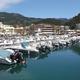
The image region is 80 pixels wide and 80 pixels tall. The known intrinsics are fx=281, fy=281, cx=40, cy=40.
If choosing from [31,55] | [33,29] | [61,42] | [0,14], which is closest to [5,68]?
[31,55]

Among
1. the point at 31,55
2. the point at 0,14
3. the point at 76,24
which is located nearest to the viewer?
the point at 31,55

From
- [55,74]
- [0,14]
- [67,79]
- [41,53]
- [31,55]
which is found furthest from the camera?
[0,14]

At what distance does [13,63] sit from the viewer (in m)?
33.8

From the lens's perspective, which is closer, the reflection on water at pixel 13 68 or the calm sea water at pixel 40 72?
the calm sea water at pixel 40 72

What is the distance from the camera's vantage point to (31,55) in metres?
43.5

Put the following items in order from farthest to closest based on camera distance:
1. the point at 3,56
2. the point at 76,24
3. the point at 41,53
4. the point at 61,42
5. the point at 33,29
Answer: the point at 76,24, the point at 33,29, the point at 61,42, the point at 41,53, the point at 3,56

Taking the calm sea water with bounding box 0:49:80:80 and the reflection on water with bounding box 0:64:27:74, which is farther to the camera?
the reflection on water with bounding box 0:64:27:74

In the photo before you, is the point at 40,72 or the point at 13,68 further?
the point at 13,68

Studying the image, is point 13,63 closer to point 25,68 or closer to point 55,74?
point 25,68

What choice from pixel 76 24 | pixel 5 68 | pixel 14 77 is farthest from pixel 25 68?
pixel 76 24

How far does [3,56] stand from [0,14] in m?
168

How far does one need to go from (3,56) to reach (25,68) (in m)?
3.72

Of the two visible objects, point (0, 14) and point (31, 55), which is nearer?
point (31, 55)

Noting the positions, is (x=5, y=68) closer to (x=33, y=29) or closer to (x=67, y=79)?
(x=67, y=79)
